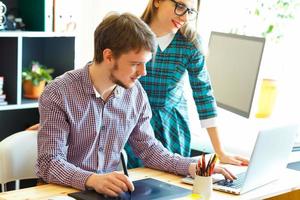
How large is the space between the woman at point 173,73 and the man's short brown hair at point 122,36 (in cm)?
32

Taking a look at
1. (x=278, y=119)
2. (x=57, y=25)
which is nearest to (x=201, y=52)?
(x=278, y=119)

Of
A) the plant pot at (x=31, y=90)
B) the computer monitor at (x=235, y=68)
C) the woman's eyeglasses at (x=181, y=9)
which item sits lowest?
the plant pot at (x=31, y=90)

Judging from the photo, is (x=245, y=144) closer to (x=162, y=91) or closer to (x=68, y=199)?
(x=162, y=91)

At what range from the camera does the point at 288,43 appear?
334 centimetres

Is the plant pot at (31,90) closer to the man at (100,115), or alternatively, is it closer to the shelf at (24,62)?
the shelf at (24,62)

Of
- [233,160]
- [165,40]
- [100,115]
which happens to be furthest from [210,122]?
[100,115]

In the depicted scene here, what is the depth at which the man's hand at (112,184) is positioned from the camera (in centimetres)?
163

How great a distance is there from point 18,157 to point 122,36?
1.95 feet

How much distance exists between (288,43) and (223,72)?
0.81m

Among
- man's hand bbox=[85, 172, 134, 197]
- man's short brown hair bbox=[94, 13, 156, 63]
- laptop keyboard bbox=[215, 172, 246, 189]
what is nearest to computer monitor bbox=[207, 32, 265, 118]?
laptop keyboard bbox=[215, 172, 246, 189]

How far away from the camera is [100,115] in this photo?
190 centimetres

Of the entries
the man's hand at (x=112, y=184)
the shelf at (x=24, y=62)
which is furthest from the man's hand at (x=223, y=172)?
the shelf at (x=24, y=62)

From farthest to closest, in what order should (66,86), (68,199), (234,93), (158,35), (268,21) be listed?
(268,21) < (234,93) < (158,35) < (66,86) < (68,199)

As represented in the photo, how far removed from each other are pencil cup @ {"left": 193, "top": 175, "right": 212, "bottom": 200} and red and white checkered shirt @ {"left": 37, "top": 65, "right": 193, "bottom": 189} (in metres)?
0.23
